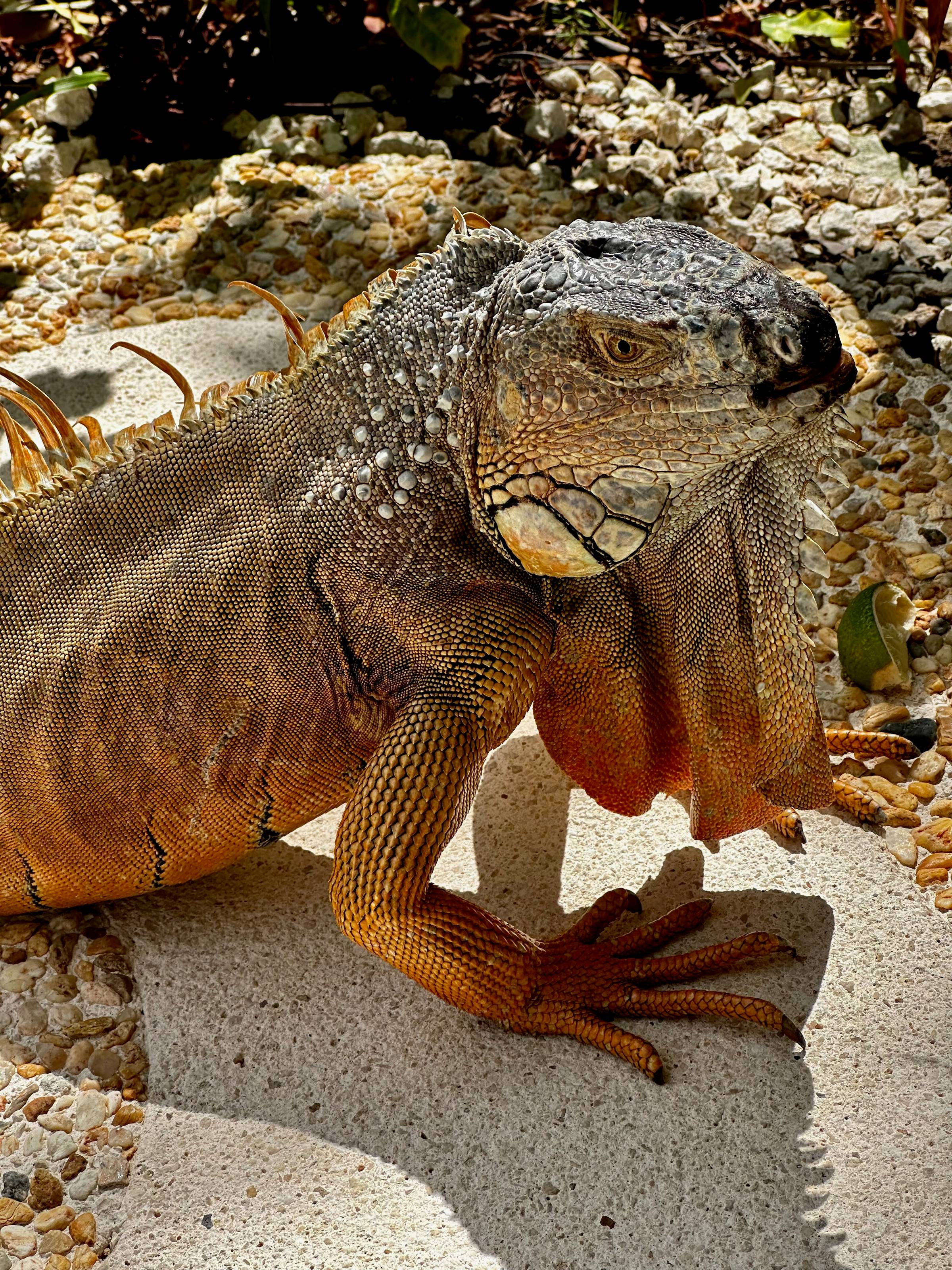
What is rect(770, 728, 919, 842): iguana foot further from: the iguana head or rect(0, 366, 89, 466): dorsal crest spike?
rect(0, 366, 89, 466): dorsal crest spike

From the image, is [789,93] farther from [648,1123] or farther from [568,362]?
[648,1123]

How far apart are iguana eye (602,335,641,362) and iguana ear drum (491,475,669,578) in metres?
0.22

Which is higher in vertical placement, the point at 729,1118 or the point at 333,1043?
the point at 729,1118

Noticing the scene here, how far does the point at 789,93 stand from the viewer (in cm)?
546

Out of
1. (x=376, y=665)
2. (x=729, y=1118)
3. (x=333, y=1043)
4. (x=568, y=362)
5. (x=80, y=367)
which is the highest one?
(x=568, y=362)

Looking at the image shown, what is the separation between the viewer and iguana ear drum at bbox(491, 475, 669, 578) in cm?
225

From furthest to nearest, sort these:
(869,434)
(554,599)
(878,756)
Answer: (869,434)
(878,756)
(554,599)

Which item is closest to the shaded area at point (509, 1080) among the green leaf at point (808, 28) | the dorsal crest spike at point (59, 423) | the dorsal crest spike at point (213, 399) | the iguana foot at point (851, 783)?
the iguana foot at point (851, 783)

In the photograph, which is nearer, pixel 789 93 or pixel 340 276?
pixel 340 276

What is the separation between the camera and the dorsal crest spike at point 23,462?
9.02ft

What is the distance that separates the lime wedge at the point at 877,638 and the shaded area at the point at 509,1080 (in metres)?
0.79

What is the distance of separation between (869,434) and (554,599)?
1.89 m

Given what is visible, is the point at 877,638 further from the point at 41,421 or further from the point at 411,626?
the point at 41,421

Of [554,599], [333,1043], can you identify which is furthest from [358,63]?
[333,1043]
